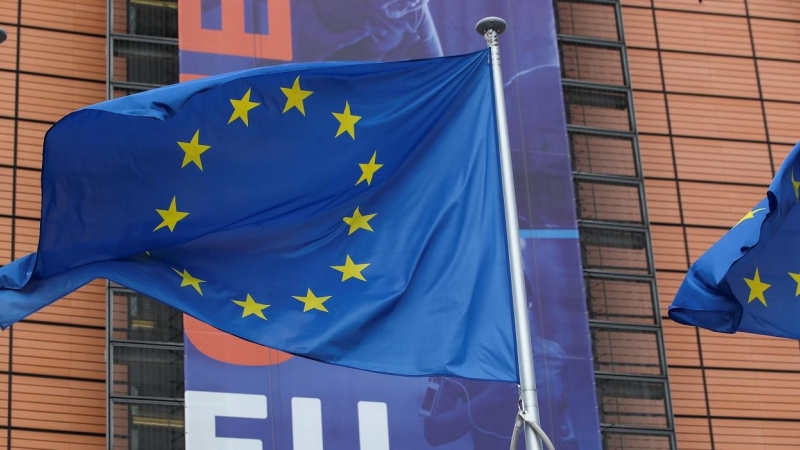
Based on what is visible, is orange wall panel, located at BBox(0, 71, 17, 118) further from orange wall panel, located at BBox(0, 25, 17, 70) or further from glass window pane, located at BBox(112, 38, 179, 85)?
glass window pane, located at BBox(112, 38, 179, 85)

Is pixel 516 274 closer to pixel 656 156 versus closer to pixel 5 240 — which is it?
pixel 5 240

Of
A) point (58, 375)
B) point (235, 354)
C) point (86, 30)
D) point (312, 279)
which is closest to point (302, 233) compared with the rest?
point (312, 279)

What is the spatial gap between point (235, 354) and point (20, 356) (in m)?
3.50

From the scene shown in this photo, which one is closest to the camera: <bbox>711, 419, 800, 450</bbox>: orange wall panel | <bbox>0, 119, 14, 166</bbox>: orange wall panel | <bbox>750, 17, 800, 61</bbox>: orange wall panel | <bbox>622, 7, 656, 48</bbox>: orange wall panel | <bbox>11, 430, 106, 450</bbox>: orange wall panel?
<bbox>11, 430, 106, 450</bbox>: orange wall panel

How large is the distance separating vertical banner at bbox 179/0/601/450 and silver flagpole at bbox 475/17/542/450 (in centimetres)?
988

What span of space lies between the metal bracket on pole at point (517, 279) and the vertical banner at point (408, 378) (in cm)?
987

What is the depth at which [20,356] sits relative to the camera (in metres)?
23.6

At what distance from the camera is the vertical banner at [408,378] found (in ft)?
73.4

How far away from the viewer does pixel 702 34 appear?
30109mm

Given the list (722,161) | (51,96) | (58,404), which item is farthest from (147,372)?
(722,161)

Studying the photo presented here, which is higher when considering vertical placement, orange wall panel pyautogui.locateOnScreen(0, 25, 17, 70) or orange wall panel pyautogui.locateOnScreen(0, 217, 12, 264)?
orange wall panel pyautogui.locateOnScreen(0, 25, 17, 70)

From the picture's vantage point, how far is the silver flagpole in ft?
40.5

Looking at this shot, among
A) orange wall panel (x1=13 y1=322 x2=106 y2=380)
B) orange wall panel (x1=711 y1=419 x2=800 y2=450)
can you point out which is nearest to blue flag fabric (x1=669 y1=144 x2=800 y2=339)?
orange wall panel (x1=13 y1=322 x2=106 y2=380)

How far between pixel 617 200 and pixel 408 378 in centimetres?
633
